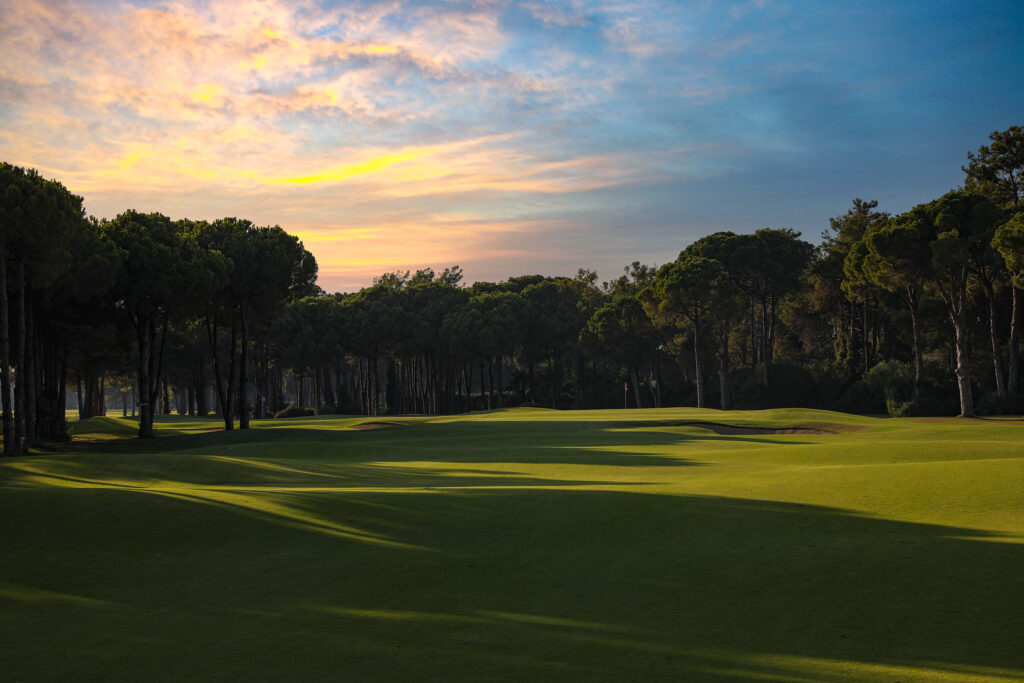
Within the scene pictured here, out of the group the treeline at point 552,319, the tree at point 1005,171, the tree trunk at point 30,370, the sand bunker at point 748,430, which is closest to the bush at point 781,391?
the treeline at point 552,319

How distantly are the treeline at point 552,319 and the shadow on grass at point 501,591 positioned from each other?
22.8m

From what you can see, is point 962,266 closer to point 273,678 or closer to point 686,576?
point 686,576

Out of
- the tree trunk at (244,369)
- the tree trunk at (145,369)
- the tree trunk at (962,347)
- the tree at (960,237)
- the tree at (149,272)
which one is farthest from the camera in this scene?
the tree trunk at (962,347)

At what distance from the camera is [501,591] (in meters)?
8.97

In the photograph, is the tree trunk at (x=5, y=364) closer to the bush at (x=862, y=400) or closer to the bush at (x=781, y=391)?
the bush at (x=862, y=400)

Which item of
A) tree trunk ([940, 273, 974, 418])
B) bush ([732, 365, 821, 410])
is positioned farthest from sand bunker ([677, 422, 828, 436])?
bush ([732, 365, 821, 410])

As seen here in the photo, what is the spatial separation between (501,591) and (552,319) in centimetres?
8354

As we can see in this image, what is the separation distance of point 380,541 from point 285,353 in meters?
74.0

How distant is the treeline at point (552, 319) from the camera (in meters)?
39.7

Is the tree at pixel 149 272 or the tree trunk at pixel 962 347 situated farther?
the tree trunk at pixel 962 347

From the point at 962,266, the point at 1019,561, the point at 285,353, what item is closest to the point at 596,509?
the point at 1019,561

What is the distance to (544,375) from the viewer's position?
104 metres

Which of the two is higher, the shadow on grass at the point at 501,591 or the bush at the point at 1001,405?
the shadow on grass at the point at 501,591

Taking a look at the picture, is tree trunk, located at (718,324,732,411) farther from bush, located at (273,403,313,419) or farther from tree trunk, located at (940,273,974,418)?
bush, located at (273,403,313,419)
